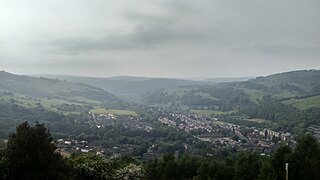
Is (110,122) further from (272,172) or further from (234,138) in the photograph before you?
(272,172)

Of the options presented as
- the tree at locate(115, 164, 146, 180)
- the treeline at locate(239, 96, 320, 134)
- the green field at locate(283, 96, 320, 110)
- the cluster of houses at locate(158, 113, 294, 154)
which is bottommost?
the cluster of houses at locate(158, 113, 294, 154)

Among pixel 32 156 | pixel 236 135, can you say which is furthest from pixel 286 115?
pixel 32 156

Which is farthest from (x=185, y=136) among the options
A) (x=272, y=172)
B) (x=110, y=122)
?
(x=272, y=172)

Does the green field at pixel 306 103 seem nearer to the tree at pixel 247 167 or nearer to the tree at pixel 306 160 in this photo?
the tree at pixel 247 167

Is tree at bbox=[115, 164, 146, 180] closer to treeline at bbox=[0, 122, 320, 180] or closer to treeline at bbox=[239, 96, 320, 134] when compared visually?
treeline at bbox=[0, 122, 320, 180]

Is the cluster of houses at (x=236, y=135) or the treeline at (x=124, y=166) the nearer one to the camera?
the treeline at (x=124, y=166)

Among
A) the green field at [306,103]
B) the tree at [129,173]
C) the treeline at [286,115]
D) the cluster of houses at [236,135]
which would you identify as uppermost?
the tree at [129,173]

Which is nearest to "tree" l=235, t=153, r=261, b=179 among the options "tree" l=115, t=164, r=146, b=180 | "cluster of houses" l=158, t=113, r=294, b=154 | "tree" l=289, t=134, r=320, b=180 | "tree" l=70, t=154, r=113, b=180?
"tree" l=289, t=134, r=320, b=180

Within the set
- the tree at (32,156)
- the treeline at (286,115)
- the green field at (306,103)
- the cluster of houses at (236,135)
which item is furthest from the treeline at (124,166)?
the green field at (306,103)
